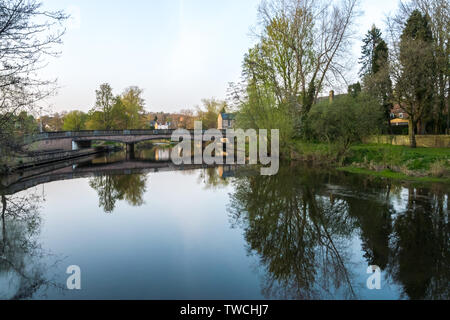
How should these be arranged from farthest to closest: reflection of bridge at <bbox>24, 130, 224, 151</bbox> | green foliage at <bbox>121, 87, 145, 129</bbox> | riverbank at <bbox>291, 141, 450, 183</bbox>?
green foliage at <bbox>121, 87, 145, 129</bbox> → reflection of bridge at <bbox>24, 130, 224, 151</bbox> → riverbank at <bbox>291, 141, 450, 183</bbox>

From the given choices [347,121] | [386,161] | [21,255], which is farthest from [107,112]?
→ [21,255]

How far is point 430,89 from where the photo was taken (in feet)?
64.3

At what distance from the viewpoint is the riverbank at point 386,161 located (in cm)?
1292

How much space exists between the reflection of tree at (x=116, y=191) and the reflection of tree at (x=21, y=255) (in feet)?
7.30

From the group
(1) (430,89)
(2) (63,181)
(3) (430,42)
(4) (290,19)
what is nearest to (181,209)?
(2) (63,181)

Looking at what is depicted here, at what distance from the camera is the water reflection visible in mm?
4348

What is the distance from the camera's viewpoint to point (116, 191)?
12578 mm

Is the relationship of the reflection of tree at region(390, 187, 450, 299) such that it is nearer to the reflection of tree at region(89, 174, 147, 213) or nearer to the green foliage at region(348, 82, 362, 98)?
the reflection of tree at region(89, 174, 147, 213)

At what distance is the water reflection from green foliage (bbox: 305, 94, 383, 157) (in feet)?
23.3

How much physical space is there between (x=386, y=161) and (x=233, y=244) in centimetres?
1278

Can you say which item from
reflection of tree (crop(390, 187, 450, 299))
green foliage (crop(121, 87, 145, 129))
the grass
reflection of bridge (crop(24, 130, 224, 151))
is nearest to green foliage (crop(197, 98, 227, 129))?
green foliage (crop(121, 87, 145, 129))

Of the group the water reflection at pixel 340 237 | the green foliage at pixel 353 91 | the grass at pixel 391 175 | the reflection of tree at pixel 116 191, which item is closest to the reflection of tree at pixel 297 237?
the water reflection at pixel 340 237

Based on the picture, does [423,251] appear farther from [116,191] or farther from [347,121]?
[347,121]

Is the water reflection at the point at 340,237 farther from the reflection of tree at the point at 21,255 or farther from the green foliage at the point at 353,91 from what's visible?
the green foliage at the point at 353,91
